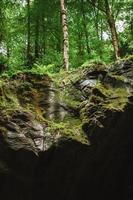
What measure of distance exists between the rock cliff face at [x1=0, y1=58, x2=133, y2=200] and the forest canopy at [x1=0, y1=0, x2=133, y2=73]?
11.7 metres

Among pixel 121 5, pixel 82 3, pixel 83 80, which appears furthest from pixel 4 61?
pixel 83 80

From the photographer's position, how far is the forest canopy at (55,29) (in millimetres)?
25797

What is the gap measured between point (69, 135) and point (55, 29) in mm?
17636

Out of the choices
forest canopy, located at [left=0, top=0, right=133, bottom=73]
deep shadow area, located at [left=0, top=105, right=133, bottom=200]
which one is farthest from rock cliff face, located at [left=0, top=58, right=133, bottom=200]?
forest canopy, located at [left=0, top=0, right=133, bottom=73]

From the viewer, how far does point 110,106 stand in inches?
458

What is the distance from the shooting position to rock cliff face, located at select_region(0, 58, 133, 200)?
435 inches

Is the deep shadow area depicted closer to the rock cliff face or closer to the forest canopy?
the rock cliff face

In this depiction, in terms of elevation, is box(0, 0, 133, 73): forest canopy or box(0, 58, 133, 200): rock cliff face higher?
box(0, 0, 133, 73): forest canopy

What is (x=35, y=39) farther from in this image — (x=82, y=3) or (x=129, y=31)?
(x=129, y=31)

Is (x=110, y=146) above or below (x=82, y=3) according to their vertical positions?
below

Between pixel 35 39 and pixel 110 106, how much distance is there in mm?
17162

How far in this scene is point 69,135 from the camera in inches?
442

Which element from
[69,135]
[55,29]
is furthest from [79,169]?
[55,29]

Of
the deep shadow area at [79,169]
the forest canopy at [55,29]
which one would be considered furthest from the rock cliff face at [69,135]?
the forest canopy at [55,29]
